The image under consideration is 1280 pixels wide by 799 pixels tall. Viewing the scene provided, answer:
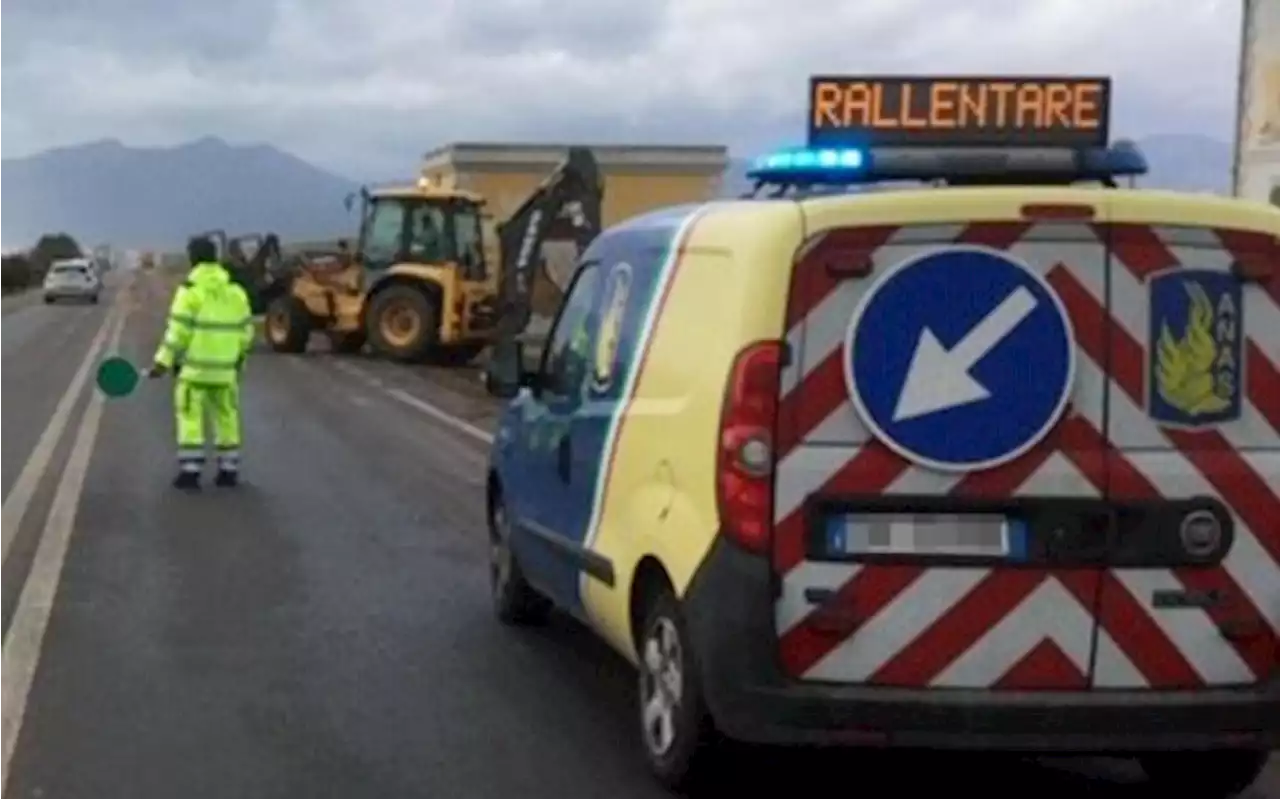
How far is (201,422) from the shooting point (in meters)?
15.2

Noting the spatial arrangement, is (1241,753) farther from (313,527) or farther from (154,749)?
(313,527)

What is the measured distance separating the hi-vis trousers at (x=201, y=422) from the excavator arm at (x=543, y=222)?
13601 mm

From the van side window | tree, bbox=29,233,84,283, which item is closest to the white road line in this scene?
the van side window

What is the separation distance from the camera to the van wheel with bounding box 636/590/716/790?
21.9ft

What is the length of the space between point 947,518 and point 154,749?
107 inches

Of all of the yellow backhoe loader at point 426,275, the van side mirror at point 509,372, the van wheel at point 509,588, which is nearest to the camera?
the van side mirror at point 509,372

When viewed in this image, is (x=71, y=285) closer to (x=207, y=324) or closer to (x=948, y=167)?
(x=207, y=324)

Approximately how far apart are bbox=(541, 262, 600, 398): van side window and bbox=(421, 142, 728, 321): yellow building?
150 ft

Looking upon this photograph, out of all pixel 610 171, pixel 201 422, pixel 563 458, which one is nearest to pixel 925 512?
pixel 563 458

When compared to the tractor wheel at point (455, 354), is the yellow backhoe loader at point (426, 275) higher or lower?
higher

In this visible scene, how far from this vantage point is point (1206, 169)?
1950 cm

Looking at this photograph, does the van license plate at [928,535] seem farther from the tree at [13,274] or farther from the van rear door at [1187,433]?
the tree at [13,274]

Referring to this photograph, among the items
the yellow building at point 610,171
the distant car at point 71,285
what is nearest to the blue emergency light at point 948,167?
the yellow building at point 610,171

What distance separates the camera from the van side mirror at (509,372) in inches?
356
